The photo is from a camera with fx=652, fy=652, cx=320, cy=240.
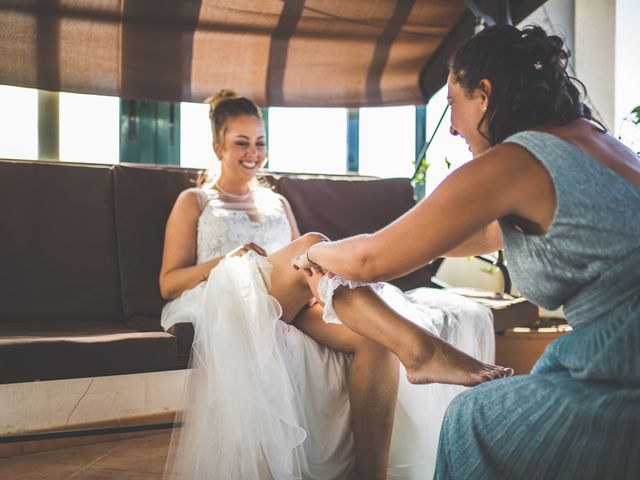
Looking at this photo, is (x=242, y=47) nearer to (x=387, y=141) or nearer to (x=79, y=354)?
(x=387, y=141)

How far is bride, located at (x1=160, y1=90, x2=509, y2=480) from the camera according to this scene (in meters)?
1.64

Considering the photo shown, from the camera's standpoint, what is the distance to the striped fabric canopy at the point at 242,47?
9.33ft

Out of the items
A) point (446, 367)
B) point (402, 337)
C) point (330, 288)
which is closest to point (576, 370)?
point (446, 367)

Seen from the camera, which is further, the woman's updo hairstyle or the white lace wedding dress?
the woman's updo hairstyle

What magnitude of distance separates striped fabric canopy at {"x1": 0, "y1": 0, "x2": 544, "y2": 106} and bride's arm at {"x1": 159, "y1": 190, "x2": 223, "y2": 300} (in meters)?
0.86

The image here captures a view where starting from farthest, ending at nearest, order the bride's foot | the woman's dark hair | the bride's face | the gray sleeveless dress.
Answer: the bride's face → the bride's foot → the woman's dark hair → the gray sleeveless dress

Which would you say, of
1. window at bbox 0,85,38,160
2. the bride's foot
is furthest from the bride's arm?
window at bbox 0,85,38,160

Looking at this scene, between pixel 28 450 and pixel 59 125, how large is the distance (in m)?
1.60

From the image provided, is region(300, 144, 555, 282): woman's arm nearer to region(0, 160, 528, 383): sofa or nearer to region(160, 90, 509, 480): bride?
region(160, 90, 509, 480): bride

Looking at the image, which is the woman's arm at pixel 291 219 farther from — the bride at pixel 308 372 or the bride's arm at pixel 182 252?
the bride at pixel 308 372

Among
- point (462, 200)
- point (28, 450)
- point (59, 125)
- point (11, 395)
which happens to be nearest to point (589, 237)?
point (462, 200)

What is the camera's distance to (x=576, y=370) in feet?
3.44

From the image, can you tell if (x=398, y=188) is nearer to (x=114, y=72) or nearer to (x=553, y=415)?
(x=114, y=72)

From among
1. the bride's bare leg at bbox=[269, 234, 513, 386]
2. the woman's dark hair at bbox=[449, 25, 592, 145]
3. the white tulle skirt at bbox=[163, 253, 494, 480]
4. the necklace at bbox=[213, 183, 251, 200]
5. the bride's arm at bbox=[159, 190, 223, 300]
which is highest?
the woman's dark hair at bbox=[449, 25, 592, 145]
